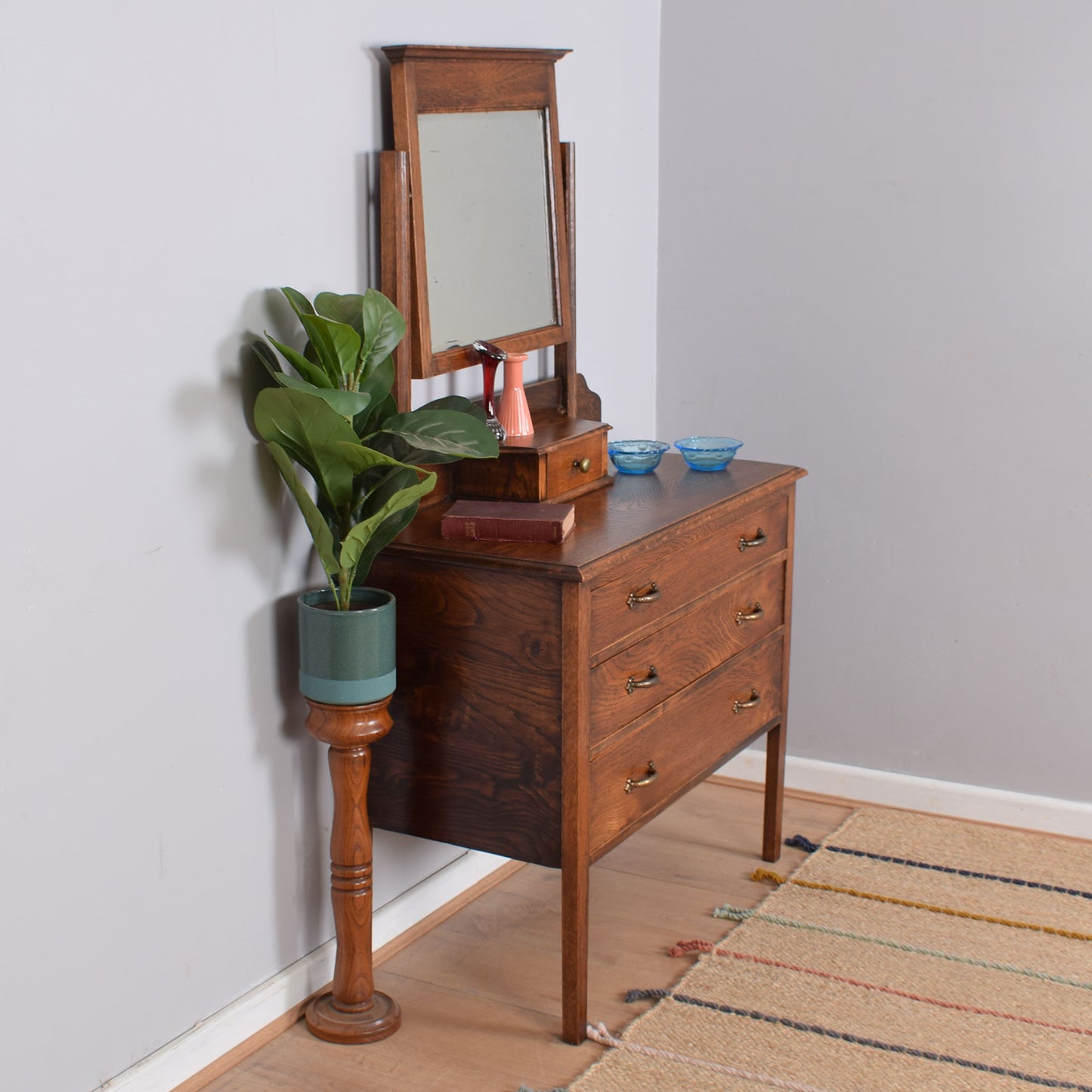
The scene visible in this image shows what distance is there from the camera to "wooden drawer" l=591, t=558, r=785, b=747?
2.03m

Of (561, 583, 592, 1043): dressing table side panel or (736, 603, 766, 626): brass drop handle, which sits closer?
(561, 583, 592, 1043): dressing table side panel

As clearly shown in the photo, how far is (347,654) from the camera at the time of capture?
1912 millimetres

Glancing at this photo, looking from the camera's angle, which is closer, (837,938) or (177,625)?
(177,625)

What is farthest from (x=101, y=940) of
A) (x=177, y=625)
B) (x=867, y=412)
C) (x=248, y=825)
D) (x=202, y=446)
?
Answer: (x=867, y=412)

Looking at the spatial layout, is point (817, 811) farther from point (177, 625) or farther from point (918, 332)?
point (177, 625)

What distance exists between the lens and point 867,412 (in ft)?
9.64

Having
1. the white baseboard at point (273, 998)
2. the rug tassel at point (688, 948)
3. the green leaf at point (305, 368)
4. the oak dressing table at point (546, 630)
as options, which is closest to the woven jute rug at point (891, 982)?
the rug tassel at point (688, 948)

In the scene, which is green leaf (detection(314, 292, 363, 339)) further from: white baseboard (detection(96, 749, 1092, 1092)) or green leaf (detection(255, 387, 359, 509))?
white baseboard (detection(96, 749, 1092, 1092))

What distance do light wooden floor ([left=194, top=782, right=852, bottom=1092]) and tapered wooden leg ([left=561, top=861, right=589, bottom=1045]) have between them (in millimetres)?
38

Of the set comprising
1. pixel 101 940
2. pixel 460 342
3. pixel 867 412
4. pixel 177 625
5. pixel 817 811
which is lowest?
pixel 817 811

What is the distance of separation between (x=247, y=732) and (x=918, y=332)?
1.68 metres

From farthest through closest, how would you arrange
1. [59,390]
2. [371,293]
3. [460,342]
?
[460,342] → [371,293] → [59,390]

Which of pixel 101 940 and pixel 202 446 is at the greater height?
pixel 202 446

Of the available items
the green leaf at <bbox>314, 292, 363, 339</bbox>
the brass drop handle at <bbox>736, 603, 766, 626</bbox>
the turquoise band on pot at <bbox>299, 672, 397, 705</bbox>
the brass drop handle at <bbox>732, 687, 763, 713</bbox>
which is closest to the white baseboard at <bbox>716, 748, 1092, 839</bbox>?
the brass drop handle at <bbox>732, 687, 763, 713</bbox>
